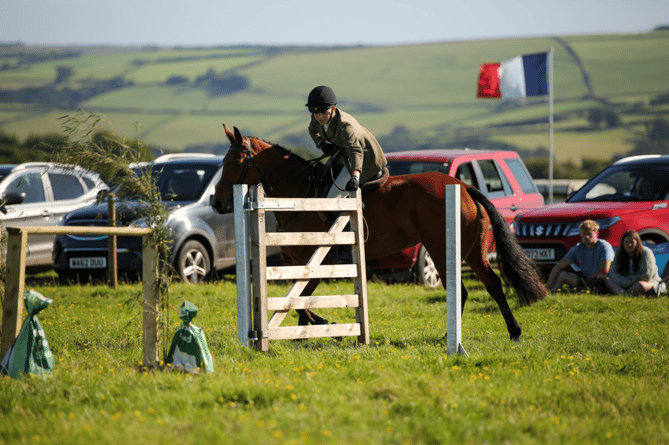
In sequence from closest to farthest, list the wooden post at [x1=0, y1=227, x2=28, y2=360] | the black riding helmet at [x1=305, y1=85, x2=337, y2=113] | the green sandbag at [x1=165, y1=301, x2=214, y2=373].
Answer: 1. the wooden post at [x1=0, y1=227, x2=28, y2=360]
2. the green sandbag at [x1=165, y1=301, x2=214, y2=373]
3. the black riding helmet at [x1=305, y1=85, x2=337, y2=113]

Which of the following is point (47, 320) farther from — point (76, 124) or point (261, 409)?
point (261, 409)

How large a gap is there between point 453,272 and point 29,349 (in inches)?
132

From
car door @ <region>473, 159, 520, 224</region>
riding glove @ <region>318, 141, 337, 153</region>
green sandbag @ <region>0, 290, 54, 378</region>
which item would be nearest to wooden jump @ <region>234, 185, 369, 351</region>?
riding glove @ <region>318, 141, 337, 153</region>

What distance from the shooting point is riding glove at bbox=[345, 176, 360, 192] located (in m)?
6.95

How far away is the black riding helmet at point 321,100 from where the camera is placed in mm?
7051

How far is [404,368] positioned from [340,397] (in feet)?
3.64

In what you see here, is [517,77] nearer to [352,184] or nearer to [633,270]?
[633,270]

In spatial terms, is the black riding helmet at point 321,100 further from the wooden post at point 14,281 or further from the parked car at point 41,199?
the parked car at point 41,199

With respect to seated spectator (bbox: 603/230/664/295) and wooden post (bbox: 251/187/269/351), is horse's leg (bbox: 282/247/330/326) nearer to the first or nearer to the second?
wooden post (bbox: 251/187/269/351)

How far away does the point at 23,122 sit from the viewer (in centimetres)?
7781

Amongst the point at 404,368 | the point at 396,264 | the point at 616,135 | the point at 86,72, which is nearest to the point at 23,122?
the point at 86,72

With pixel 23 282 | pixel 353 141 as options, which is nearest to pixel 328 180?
pixel 353 141

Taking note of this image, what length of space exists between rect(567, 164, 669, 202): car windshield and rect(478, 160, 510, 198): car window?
48.5 inches

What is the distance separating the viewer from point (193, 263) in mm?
11703
